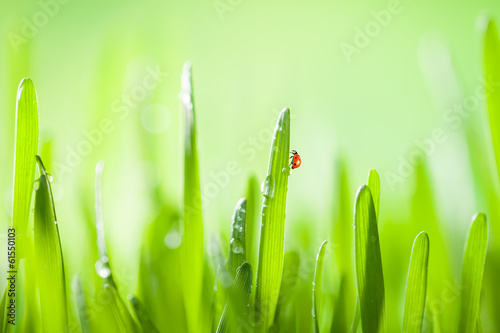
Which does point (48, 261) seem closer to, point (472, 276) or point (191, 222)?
point (191, 222)

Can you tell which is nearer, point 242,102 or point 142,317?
point 142,317

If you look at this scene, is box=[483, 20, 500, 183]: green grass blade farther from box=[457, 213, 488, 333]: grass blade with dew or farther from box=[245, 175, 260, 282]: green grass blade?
box=[245, 175, 260, 282]: green grass blade

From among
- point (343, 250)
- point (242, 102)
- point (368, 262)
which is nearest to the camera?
point (368, 262)

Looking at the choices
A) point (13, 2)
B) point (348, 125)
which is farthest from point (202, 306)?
point (13, 2)

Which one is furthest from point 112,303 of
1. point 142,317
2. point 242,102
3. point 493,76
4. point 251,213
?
point 242,102

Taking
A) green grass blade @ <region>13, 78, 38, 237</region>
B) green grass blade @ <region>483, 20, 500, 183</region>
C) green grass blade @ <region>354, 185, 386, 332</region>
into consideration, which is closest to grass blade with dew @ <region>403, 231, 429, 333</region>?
green grass blade @ <region>354, 185, 386, 332</region>

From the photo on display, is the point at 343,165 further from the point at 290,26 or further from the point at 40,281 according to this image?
the point at 290,26

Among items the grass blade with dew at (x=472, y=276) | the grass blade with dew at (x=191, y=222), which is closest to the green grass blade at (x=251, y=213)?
the grass blade with dew at (x=191, y=222)
